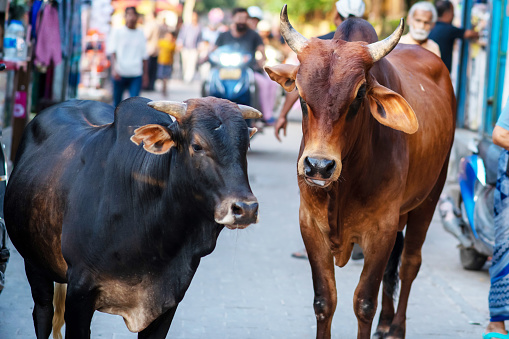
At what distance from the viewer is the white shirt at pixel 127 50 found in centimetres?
1379

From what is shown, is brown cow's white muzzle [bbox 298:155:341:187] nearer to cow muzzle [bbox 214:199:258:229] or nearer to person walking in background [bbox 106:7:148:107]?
cow muzzle [bbox 214:199:258:229]

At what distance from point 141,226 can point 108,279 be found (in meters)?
0.29

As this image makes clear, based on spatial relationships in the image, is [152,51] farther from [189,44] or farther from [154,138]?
[154,138]

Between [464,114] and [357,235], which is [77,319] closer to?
[357,235]

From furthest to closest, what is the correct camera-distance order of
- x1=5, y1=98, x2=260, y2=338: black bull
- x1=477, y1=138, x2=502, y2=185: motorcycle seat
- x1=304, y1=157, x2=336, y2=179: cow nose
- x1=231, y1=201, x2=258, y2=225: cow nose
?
x1=477, y1=138, x2=502, y2=185: motorcycle seat → x1=304, y1=157, x2=336, y2=179: cow nose → x1=5, y1=98, x2=260, y2=338: black bull → x1=231, y1=201, x2=258, y2=225: cow nose

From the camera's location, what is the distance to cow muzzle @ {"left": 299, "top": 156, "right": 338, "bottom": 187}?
412 cm

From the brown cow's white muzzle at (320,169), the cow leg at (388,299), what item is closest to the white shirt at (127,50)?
the cow leg at (388,299)

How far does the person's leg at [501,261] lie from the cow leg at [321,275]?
3.26 ft

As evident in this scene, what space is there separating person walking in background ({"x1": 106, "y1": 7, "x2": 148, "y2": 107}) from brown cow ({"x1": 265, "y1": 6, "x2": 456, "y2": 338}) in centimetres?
851

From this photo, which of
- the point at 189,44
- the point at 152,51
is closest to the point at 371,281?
the point at 152,51

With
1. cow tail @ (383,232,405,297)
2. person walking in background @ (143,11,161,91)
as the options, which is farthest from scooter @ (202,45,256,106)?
person walking in background @ (143,11,161,91)

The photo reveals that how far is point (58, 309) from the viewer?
4.89m

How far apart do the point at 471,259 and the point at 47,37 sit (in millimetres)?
5409

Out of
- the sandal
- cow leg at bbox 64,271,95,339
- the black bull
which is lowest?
the sandal
